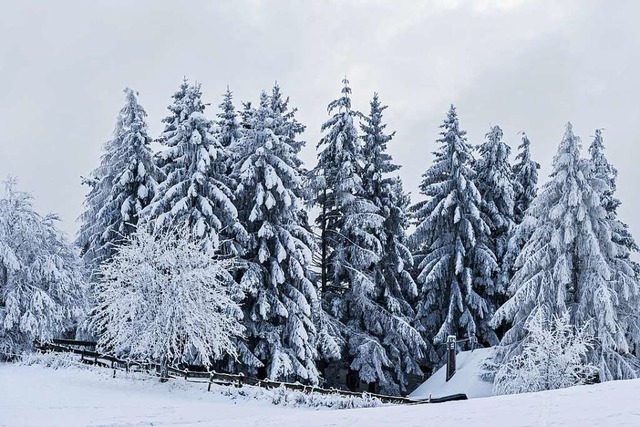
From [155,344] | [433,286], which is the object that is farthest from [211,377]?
[433,286]

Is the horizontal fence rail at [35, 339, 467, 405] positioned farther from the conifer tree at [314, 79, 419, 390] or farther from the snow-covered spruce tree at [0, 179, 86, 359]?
the conifer tree at [314, 79, 419, 390]

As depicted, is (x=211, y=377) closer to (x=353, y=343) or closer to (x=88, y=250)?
(x=353, y=343)

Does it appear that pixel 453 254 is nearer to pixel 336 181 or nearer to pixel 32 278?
pixel 336 181

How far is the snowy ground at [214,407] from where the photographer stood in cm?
1272

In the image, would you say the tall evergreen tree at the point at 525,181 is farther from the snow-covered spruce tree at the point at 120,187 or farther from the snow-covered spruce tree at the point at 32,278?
the snow-covered spruce tree at the point at 32,278

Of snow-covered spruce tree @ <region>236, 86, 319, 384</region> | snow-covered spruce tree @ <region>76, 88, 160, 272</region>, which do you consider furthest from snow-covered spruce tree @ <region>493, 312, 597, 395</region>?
snow-covered spruce tree @ <region>76, 88, 160, 272</region>

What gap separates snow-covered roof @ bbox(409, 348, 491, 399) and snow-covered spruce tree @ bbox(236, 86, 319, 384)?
23.0ft

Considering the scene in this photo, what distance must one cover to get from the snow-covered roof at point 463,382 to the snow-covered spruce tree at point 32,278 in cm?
1878

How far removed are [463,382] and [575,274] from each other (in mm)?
7910

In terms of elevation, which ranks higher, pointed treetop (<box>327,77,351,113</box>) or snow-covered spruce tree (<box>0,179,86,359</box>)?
pointed treetop (<box>327,77,351,113</box>)

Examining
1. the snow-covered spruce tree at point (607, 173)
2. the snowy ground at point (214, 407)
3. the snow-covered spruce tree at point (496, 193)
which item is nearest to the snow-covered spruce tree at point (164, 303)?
the snowy ground at point (214, 407)

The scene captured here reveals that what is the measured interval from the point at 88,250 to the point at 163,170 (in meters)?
6.86

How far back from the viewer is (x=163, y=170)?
107 ft

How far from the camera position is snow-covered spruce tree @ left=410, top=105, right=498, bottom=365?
3656cm
